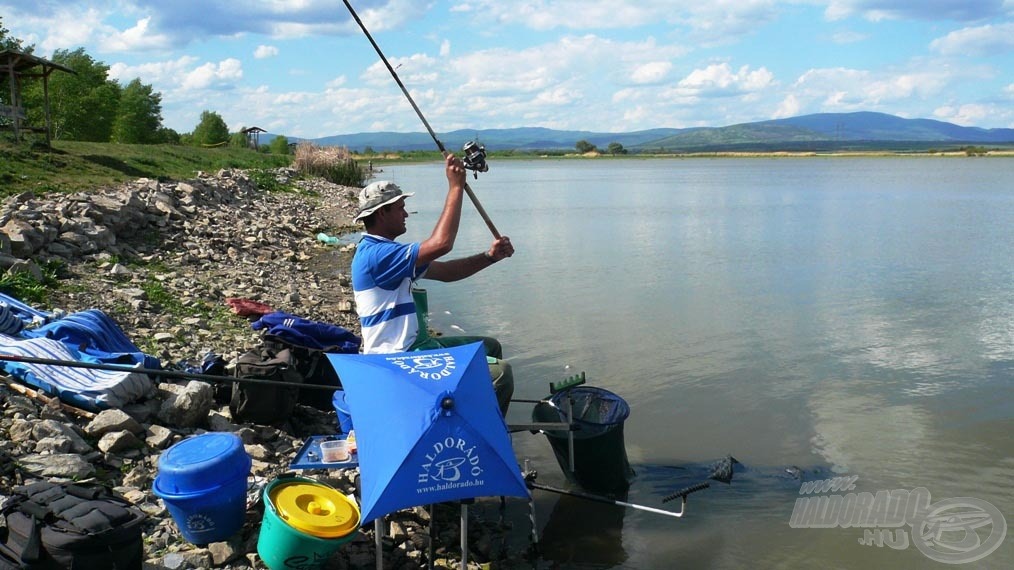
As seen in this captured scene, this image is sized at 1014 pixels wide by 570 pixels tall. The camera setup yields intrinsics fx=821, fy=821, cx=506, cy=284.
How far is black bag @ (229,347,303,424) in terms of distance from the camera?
→ 19.4 feet

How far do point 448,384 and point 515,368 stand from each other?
219 inches

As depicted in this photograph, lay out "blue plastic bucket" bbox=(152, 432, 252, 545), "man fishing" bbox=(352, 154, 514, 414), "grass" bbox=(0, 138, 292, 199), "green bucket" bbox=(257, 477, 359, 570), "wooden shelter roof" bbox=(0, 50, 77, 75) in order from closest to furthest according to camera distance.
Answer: "green bucket" bbox=(257, 477, 359, 570)
"blue plastic bucket" bbox=(152, 432, 252, 545)
"man fishing" bbox=(352, 154, 514, 414)
"grass" bbox=(0, 138, 292, 199)
"wooden shelter roof" bbox=(0, 50, 77, 75)

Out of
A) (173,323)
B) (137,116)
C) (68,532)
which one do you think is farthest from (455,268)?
(137,116)

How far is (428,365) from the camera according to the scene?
13.8 feet

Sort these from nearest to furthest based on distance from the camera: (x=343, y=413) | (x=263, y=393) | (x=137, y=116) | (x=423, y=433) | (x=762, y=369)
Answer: (x=423, y=433) → (x=343, y=413) → (x=263, y=393) → (x=762, y=369) → (x=137, y=116)

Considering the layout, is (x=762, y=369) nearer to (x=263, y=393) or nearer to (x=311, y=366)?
(x=311, y=366)

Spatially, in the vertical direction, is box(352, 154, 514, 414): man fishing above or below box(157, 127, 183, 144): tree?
below

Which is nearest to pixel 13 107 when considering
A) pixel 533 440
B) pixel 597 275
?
pixel 597 275

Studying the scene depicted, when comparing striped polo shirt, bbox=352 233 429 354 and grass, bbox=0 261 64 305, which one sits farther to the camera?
grass, bbox=0 261 64 305

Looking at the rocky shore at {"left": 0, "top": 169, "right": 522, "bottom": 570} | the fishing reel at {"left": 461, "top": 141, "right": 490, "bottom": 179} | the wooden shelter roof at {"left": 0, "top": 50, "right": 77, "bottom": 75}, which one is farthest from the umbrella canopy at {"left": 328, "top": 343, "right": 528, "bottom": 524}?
the wooden shelter roof at {"left": 0, "top": 50, "right": 77, "bottom": 75}

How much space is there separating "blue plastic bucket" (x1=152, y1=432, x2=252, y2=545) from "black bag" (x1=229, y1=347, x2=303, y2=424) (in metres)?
1.44

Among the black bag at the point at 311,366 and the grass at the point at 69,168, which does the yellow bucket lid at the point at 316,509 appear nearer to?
A: the black bag at the point at 311,366

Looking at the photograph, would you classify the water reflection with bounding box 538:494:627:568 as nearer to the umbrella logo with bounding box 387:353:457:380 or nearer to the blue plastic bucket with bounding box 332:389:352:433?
the blue plastic bucket with bounding box 332:389:352:433

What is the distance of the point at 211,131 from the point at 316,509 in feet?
Answer: 257
